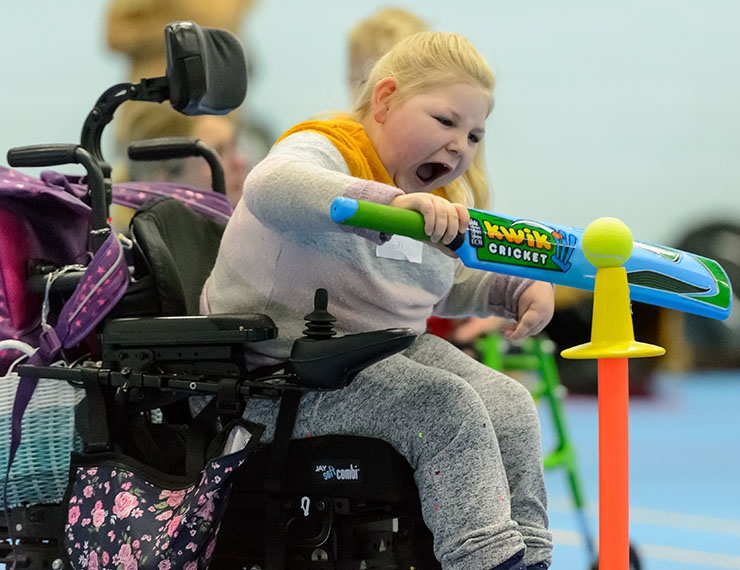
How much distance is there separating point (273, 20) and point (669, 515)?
301cm

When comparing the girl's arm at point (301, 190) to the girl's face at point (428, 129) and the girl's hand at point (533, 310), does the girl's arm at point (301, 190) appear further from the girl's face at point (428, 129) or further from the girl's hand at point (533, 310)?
the girl's hand at point (533, 310)

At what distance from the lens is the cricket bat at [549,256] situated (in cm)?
117

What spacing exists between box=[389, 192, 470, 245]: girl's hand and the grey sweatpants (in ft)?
0.83

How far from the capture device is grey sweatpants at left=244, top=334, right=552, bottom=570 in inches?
51.0

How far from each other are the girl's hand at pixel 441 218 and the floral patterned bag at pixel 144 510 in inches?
14.3

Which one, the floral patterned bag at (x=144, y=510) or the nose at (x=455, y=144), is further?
the nose at (x=455, y=144)

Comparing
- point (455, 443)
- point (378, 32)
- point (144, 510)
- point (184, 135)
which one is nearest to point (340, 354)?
point (455, 443)

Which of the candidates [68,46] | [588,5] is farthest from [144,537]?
[588,5]

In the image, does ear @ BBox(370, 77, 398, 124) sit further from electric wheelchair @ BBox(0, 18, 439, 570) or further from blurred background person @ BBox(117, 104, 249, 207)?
blurred background person @ BBox(117, 104, 249, 207)

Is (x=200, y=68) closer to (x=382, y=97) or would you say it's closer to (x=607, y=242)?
(x=382, y=97)

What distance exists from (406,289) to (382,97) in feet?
0.91

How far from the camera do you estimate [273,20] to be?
5094 mm

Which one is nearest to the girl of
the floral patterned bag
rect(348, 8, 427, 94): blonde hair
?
the floral patterned bag

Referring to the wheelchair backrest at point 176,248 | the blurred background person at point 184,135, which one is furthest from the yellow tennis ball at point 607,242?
the blurred background person at point 184,135
